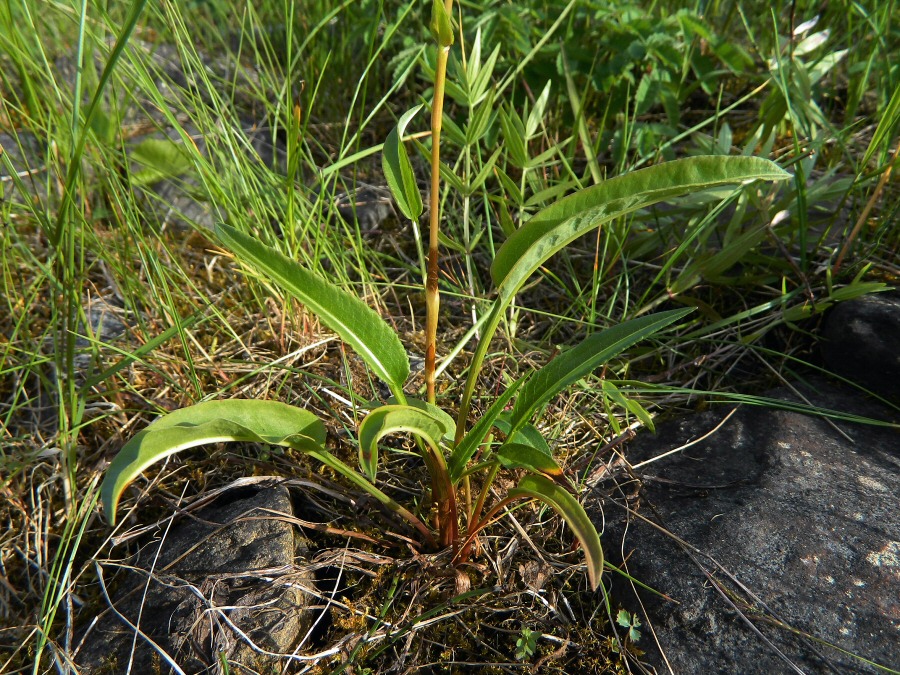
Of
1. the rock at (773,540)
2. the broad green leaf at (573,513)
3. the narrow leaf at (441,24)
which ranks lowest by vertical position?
the rock at (773,540)

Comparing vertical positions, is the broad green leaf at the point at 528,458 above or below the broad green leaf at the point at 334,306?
below

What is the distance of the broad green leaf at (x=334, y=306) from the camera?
3.16 feet

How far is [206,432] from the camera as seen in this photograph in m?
0.88

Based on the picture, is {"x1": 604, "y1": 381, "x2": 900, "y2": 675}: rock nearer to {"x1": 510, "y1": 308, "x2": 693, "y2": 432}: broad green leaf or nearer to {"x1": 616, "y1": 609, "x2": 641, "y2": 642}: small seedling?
{"x1": 616, "y1": 609, "x2": 641, "y2": 642}: small seedling

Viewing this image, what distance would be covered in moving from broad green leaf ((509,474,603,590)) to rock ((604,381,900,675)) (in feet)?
0.97

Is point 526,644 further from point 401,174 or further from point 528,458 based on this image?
point 401,174

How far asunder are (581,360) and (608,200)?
25 centimetres

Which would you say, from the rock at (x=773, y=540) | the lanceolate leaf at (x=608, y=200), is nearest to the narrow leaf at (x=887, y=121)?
the rock at (x=773, y=540)

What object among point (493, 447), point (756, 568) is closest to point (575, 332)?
point (493, 447)

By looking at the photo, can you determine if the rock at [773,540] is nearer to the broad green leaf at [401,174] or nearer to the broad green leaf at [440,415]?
the broad green leaf at [440,415]

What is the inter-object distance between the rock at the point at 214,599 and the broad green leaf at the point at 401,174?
0.63 meters

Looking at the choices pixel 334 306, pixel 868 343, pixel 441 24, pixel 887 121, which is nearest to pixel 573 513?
pixel 334 306

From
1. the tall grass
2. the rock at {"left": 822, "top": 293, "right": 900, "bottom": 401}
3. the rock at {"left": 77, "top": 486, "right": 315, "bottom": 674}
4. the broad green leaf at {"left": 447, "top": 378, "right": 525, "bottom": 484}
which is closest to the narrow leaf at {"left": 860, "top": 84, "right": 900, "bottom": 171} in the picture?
the tall grass

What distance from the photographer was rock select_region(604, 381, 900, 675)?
102 cm
